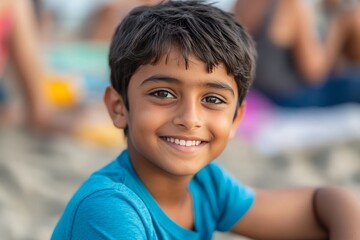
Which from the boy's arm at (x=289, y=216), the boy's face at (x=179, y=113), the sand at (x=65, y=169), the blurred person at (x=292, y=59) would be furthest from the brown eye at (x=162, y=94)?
the blurred person at (x=292, y=59)

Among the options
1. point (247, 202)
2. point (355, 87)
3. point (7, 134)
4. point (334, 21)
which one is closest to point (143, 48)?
point (247, 202)

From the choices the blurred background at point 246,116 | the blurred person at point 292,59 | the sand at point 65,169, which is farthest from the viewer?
A: the blurred person at point 292,59

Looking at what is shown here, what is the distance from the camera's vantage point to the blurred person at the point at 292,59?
143 inches

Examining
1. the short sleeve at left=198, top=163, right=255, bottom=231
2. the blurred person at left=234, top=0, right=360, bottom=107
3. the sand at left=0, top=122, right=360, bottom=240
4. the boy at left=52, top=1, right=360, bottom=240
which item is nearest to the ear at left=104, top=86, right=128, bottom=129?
the boy at left=52, top=1, right=360, bottom=240

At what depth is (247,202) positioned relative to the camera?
5.17 feet

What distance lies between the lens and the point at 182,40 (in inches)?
50.9

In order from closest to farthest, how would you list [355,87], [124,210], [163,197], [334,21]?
[124,210] < [163,197] < [355,87] < [334,21]

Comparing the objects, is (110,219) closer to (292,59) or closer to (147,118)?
(147,118)

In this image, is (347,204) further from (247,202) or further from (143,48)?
(143,48)

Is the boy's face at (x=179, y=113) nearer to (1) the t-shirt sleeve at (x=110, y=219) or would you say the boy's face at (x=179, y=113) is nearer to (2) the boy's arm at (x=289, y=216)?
(1) the t-shirt sleeve at (x=110, y=219)

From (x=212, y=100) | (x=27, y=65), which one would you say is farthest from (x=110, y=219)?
(x=27, y=65)

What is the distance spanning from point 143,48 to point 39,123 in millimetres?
1914

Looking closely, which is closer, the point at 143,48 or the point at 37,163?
the point at 143,48

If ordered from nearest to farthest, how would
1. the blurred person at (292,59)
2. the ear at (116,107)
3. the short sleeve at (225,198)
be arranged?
the ear at (116,107) < the short sleeve at (225,198) < the blurred person at (292,59)
